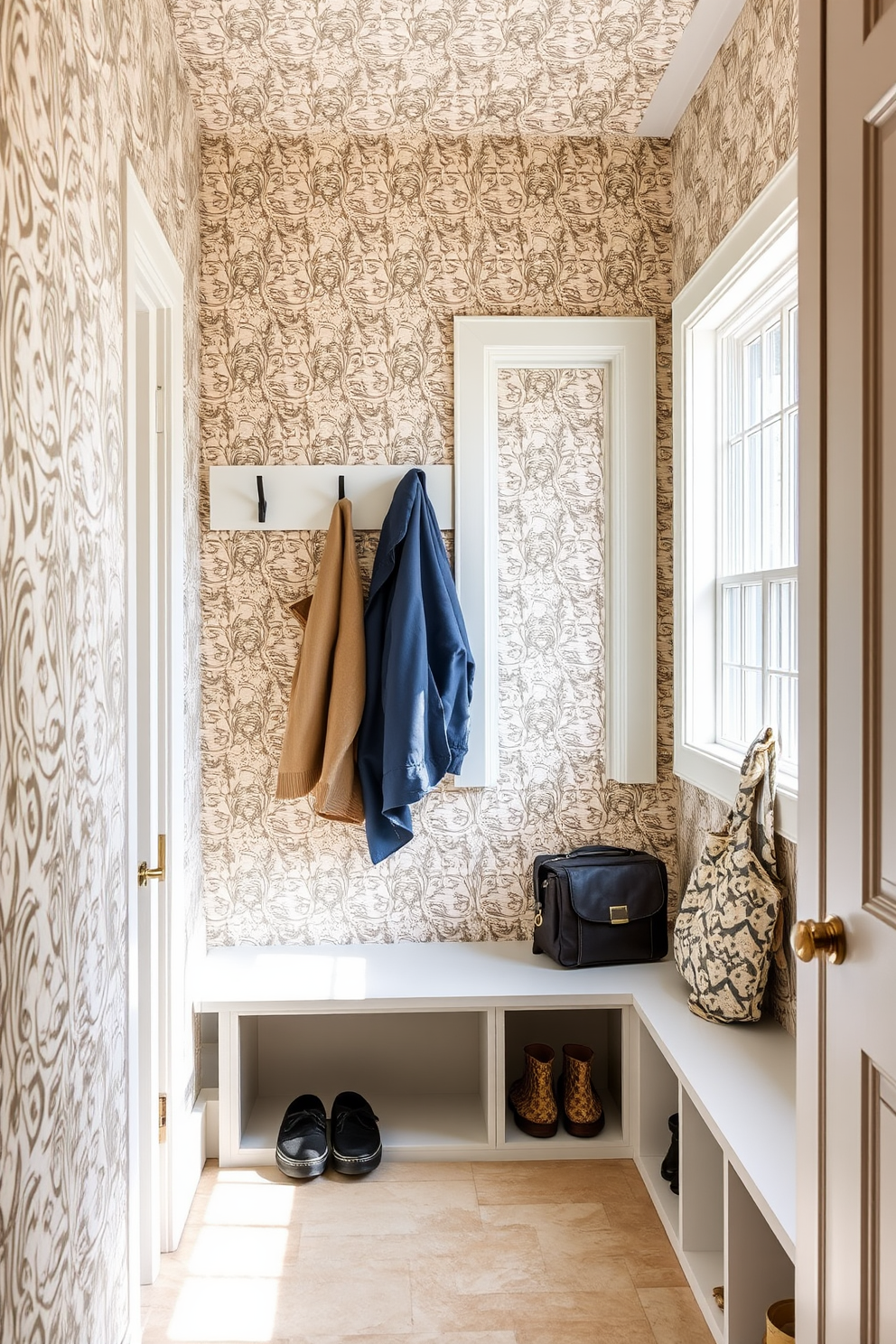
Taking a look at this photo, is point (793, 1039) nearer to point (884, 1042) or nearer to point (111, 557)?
point (884, 1042)

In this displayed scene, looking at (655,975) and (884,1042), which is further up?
(884,1042)

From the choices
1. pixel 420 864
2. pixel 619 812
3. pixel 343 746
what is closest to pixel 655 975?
pixel 619 812

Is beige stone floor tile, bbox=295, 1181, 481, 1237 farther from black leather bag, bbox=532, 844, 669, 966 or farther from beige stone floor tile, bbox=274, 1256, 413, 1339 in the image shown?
black leather bag, bbox=532, 844, 669, 966

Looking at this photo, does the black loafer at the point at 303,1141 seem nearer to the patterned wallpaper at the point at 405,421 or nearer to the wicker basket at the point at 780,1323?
the patterned wallpaper at the point at 405,421

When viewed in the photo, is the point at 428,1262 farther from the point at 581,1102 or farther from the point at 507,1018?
→ the point at 507,1018

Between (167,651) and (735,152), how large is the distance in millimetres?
1717

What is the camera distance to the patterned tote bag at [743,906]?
207 cm

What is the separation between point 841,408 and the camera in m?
1.12

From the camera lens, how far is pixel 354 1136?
2.44m

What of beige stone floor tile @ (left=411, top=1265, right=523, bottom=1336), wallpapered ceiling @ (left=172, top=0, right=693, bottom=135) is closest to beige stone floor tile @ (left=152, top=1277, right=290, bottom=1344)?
beige stone floor tile @ (left=411, top=1265, right=523, bottom=1336)

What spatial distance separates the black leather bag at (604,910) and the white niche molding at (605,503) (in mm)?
308

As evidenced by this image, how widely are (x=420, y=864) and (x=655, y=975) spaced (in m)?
0.71

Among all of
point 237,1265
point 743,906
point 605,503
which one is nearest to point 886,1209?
point 743,906

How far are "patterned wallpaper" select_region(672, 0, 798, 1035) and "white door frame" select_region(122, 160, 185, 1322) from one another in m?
1.27
